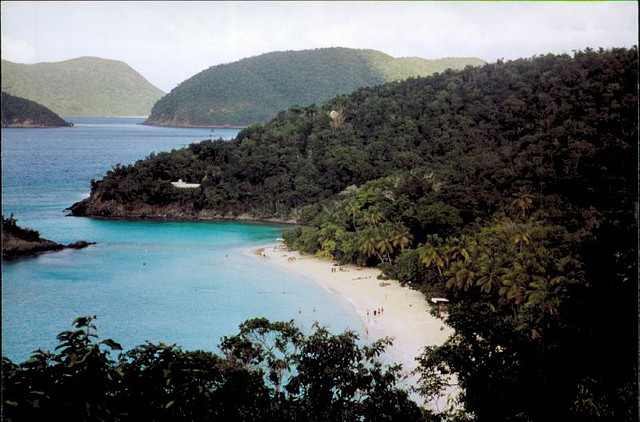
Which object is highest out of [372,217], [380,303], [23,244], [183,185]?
[372,217]

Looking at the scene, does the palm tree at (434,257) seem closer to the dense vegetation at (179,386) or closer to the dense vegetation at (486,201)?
the dense vegetation at (486,201)

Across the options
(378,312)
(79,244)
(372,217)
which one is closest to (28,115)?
(79,244)

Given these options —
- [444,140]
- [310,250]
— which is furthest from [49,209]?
[444,140]

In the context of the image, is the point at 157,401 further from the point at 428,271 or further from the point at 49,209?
the point at 49,209

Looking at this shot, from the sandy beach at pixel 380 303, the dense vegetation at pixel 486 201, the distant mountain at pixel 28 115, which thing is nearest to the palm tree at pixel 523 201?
the dense vegetation at pixel 486 201

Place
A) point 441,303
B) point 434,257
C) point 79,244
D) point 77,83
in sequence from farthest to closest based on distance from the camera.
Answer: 1. point 77,83
2. point 79,244
3. point 434,257
4. point 441,303

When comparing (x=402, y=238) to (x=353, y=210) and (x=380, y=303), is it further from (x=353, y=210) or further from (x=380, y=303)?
(x=380, y=303)
